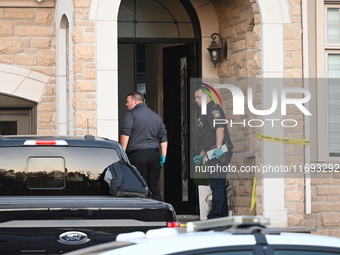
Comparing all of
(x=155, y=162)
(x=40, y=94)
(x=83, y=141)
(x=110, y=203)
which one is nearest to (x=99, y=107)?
(x=155, y=162)

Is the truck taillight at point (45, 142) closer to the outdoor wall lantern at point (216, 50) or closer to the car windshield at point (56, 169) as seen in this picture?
the car windshield at point (56, 169)

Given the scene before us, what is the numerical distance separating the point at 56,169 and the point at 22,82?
649 centimetres

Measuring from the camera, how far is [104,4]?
1310 centimetres

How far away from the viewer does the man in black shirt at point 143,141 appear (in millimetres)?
12969

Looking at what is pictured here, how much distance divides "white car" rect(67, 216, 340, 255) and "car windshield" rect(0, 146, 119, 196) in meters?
3.95

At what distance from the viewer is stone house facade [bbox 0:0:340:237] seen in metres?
13.0

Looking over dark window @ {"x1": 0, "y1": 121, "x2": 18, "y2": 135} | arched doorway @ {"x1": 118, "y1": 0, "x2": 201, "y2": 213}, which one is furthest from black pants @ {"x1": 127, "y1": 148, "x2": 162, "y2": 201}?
dark window @ {"x1": 0, "y1": 121, "x2": 18, "y2": 135}

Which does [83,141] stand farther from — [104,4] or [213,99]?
[213,99]

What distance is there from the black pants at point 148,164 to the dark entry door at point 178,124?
2.13 m

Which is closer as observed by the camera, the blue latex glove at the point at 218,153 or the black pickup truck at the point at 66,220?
the black pickup truck at the point at 66,220

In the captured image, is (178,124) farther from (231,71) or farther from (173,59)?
(231,71)

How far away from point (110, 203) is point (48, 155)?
1.59 meters

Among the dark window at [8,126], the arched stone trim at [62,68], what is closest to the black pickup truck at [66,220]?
the arched stone trim at [62,68]

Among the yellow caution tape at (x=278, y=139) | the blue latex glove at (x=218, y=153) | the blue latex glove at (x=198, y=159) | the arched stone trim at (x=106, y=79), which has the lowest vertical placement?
the blue latex glove at (x=198, y=159)
